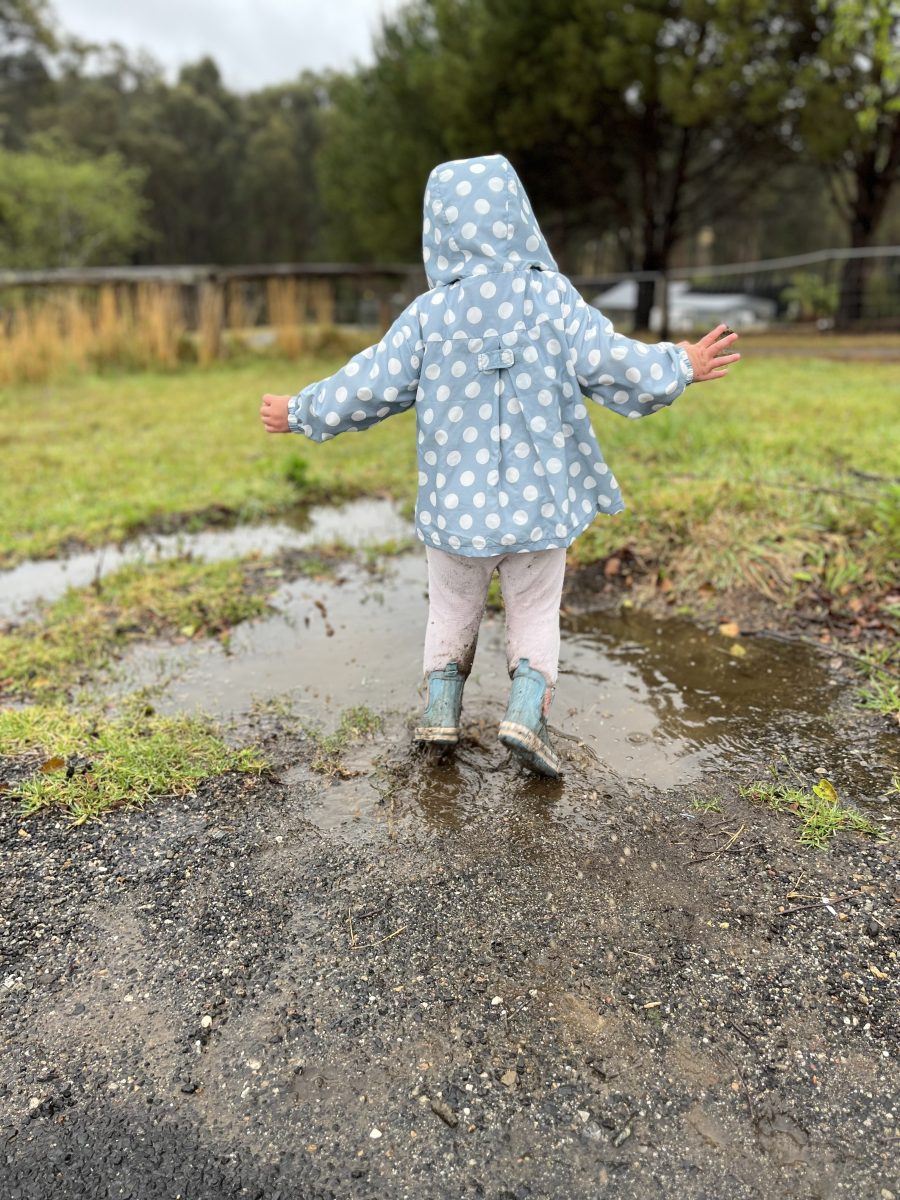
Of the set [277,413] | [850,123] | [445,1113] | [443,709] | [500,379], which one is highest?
[850,123]

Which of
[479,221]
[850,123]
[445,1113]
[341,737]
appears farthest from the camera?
[850,123]

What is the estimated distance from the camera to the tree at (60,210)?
31688mm

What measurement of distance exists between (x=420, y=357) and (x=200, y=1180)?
6.28 feet

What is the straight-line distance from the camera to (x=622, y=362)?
230 centimetres

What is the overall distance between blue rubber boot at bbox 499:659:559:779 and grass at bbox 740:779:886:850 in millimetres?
566

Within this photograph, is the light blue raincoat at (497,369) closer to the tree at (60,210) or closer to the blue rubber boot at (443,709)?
the blue rubber boot at (443,709)

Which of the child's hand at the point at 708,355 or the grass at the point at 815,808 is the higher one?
the child's hand at the point at 708,355

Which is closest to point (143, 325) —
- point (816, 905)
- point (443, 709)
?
point (443, 709)

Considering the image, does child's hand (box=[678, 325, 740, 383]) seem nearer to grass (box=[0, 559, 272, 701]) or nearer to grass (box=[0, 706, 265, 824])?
grass (box=[0, 706, 265, 824])

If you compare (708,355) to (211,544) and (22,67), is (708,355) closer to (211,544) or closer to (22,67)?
(211,544)

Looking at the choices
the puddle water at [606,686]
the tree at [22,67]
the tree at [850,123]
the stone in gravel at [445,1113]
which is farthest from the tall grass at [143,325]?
the tree at [22,67]

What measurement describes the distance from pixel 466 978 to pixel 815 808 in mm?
1123

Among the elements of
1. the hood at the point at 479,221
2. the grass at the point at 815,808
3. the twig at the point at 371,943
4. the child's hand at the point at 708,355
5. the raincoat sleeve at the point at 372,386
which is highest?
the hood at the point at 479,221

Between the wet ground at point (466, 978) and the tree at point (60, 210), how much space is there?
1301 inches
